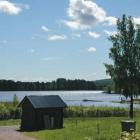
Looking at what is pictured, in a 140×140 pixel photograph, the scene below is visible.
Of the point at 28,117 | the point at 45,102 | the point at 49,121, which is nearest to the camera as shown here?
the point at 49,121

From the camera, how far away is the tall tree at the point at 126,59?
64.7 m

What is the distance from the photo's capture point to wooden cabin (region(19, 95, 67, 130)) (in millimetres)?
47750

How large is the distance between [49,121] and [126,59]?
21188 mm

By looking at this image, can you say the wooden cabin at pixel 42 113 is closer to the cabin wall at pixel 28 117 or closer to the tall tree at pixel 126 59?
the cabin wall at pixel 28 117

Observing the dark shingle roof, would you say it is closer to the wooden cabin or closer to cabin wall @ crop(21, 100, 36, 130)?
the wooden cabin

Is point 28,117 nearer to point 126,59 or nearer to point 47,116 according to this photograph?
point 47,116

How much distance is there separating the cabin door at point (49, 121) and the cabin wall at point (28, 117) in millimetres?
1337

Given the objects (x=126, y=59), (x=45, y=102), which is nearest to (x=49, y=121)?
(x=45, y=102)

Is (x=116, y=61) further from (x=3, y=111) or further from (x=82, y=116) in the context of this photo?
(x=3, y=111)

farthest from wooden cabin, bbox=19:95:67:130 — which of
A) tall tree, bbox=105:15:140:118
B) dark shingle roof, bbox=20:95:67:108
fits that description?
tall tree, bbox=105:15:140:118

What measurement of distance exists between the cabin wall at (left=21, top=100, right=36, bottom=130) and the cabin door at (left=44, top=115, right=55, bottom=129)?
1337 millimetres

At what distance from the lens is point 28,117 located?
49.2 meters

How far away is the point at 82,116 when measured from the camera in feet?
220

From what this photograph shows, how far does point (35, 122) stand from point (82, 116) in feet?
65.9
